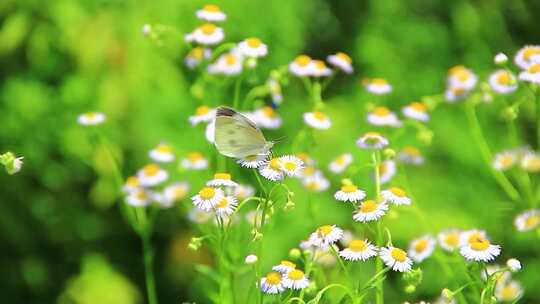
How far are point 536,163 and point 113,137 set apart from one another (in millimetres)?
1015

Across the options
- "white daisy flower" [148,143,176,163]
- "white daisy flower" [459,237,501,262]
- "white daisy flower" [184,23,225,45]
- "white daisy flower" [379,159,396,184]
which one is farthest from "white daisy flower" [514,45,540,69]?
"white daisy flower" [148,143,176,163]

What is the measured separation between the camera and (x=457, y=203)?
6.63ft

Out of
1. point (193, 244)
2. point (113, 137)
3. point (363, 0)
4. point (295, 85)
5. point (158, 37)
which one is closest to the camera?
point (193, 244)

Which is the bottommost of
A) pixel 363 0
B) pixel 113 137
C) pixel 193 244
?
pixel 193 244

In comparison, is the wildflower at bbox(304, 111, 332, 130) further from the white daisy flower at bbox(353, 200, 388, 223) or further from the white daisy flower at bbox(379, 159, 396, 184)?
the white daisy flower at bbox(353, 200, 388, 223)

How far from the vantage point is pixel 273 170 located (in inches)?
35.0

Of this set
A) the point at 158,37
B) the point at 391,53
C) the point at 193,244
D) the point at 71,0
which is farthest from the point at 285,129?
the point at 193,244

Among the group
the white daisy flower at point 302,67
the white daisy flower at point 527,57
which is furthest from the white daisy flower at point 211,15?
the white daisy flower at point 527,57

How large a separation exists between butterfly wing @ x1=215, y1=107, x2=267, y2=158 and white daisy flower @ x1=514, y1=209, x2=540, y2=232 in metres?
0.51

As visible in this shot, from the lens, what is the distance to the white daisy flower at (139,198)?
4.20 feet

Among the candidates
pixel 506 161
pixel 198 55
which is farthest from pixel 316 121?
pixel 506 161

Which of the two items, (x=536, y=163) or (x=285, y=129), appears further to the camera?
(x=285, y=129)

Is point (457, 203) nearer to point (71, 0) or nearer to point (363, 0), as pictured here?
point (363, 0)

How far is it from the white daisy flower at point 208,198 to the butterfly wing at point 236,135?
8cm
